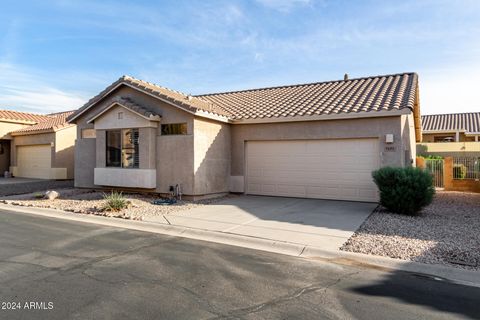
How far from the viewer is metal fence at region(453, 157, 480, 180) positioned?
649 inches

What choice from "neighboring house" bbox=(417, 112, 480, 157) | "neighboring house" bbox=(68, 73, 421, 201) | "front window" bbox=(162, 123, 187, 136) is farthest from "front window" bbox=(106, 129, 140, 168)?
"neighboring house" bbox=(417, 112, 480, 157)

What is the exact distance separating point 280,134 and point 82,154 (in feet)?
30.7

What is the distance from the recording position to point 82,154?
1623cm

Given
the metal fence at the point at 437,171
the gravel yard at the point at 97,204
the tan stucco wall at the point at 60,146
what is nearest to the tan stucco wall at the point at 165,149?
the gravel yard at the point at 97,204

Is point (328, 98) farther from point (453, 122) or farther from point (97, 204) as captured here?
point (453, 122)

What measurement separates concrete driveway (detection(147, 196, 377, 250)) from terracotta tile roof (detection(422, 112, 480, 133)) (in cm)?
2601

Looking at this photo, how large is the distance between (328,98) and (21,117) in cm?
2150

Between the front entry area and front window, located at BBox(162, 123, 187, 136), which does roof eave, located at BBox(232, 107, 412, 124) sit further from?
the front entry area

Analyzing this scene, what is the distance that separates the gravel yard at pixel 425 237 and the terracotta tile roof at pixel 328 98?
4023mm

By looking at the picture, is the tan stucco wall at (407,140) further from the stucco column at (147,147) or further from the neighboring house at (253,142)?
the stucco column at (147,147)

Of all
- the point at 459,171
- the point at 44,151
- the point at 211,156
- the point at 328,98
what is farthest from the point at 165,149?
the point at 459,171

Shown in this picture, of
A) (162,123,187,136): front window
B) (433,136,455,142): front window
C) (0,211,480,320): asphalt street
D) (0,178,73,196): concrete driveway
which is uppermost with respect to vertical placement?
(433,136,455,142): front window

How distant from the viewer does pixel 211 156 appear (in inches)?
545

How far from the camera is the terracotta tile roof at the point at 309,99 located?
1307 centimetres
